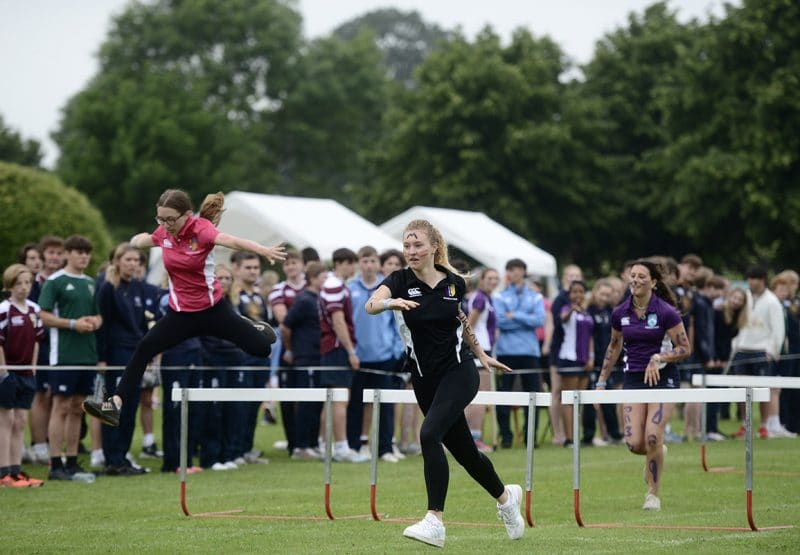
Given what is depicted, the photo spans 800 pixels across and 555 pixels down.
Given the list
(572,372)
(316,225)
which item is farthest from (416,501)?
(316,225)

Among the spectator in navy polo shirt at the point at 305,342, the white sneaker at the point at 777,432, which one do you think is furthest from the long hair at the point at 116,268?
the white sneaker at the point at 777,432

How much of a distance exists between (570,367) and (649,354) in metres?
6.84

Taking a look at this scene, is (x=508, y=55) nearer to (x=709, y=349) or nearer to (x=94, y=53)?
(x=94, y=53)

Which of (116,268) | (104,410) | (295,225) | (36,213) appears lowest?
(104,410)

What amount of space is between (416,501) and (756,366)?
Result: 9.44 meters

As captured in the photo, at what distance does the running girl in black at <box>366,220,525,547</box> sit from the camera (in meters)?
8.64

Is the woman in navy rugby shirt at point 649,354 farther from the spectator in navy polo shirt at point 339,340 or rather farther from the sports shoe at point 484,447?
the sports shoe at point 484,447

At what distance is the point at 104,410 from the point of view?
1041 cm

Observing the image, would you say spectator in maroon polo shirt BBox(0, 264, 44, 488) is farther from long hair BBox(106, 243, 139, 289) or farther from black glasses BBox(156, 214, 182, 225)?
black glasses BBox(156, 214, 182, 225)

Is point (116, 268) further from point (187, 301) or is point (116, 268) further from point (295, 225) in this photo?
point (295, 225)

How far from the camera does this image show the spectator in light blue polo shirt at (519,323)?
58.9 feet

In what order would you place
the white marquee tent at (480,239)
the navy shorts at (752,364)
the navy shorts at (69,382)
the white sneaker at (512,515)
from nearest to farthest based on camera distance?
the white sneaker at (512,515) < the navy shorts at (69,382) < the navy shorts at (752,364) < the white marquee tent at (480,239)

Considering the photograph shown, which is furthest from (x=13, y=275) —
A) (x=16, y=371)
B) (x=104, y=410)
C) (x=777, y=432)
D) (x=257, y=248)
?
(x=777, y=432)

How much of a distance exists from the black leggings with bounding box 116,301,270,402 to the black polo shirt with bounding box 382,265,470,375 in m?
2.06
